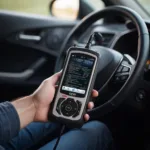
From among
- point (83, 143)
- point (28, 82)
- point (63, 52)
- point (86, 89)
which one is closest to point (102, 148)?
point (83, 143)

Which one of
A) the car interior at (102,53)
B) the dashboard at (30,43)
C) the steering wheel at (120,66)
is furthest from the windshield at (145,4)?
the dashboard at (30,43)

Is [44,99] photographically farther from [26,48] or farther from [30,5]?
[30,5]

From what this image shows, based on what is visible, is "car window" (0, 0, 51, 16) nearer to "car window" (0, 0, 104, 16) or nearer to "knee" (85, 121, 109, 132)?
"car window" (0, 0, 104, 16)

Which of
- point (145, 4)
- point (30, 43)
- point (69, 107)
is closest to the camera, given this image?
point (69, 107)

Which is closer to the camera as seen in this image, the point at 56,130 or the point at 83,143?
the point at 83,143

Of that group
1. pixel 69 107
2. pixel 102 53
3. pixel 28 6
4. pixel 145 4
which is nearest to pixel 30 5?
pixel 28 6

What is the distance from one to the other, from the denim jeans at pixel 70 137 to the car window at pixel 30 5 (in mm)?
989

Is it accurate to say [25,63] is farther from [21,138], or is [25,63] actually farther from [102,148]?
[102,148]

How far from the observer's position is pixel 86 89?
3.64 feet

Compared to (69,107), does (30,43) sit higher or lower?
lower

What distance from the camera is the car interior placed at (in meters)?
1.23

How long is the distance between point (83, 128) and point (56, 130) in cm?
20

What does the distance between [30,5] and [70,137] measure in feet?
4.05

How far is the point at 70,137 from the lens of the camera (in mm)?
1156
